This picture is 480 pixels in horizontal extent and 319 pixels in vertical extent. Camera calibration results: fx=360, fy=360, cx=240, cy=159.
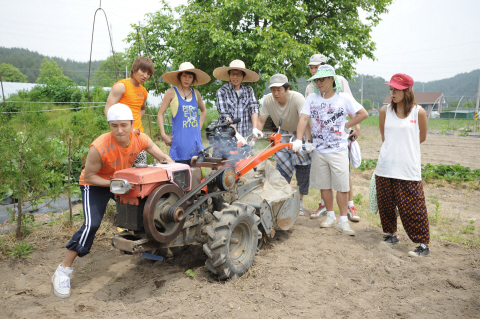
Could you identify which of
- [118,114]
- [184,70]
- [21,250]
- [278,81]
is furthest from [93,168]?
[278,81]

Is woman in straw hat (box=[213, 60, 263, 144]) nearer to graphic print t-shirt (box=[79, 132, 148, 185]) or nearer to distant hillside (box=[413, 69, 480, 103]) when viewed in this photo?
graphic print t-shirt (box=[79, 132, 148, 185])

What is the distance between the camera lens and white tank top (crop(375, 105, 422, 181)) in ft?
13.6

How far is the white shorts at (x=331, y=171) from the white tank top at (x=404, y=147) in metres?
0.59

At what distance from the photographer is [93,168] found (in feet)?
10.7

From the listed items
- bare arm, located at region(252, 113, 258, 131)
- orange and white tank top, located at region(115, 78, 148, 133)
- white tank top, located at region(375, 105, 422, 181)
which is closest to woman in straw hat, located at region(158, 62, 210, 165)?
orange and white tank top, located at region(115, 78, 148, 133)

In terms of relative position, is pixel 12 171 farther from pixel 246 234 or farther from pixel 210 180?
pixel 246 234

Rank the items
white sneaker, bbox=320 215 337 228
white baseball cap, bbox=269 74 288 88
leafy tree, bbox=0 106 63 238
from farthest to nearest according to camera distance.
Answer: white sneaker, bbox=320 215 337 228 → white baseball cap, bbox=269 74 288 88 → leafy tree, bbox=0 106 63 238

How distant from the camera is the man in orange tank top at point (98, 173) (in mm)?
3213

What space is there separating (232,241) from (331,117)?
7.04ft

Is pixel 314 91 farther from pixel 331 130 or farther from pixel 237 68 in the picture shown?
pixel 237 68

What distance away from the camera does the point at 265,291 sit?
3.26 meters

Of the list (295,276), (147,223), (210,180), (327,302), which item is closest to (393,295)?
(327,302)

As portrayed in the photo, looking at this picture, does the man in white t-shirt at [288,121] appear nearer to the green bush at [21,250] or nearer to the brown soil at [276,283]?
the brown soil at [276,283]

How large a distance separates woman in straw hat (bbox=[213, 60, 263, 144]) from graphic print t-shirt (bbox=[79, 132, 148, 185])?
1.57 meters
